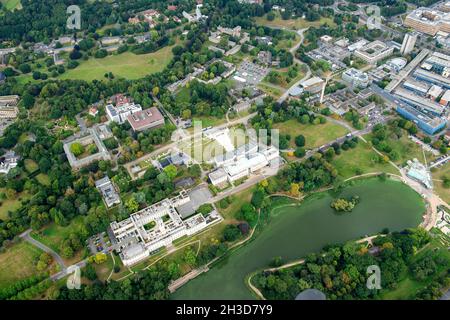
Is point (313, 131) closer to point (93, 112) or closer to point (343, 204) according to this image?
point (343, 204)

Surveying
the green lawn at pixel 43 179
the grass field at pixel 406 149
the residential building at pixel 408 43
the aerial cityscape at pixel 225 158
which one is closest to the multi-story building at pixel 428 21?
the aerial cityscape at pixel 225 158

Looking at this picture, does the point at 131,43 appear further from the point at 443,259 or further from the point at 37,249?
A: the point at 443,259

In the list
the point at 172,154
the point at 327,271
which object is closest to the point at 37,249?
the point at 172,154

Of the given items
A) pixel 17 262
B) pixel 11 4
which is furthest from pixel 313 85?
pixel 11 4

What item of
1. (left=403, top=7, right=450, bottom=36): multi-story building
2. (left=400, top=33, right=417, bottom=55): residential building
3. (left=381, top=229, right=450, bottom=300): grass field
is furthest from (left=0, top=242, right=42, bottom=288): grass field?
(left=403, top=7, right=450, bottom=36): multi-story building

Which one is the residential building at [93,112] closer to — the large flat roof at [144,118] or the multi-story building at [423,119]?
the large flat roof at [144,118]
